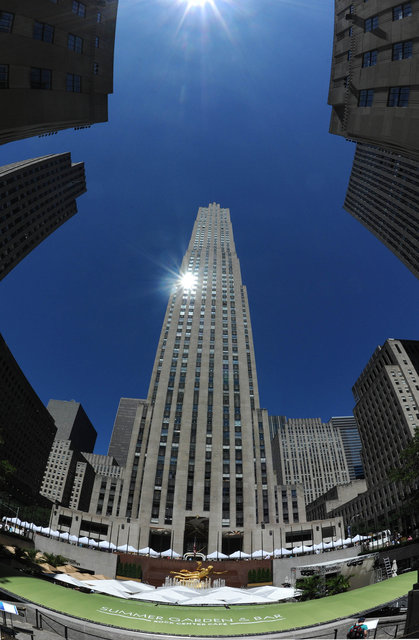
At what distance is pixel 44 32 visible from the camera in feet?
85.2

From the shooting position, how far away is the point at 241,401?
8956 cm

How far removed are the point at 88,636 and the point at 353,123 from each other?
1552 inches

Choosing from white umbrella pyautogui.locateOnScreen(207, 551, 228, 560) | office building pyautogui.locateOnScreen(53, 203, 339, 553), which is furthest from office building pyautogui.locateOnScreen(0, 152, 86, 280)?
white umbrella pyautogui.locateOnScreen(207, 551, 228, 560)

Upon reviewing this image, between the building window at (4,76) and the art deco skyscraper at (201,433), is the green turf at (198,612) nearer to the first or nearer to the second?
the building window at (4,76)

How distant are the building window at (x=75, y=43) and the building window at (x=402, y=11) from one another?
26.5 metres

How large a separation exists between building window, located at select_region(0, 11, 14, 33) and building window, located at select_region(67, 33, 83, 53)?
6.84 meters

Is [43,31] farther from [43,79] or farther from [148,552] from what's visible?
[148,552]

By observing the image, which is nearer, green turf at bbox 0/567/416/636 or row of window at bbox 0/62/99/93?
green turf at bbox 0/567/416/636

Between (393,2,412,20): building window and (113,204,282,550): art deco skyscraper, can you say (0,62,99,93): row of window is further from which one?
(113,204,282,550): art deco skyscraper

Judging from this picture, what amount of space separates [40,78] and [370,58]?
87.6ft

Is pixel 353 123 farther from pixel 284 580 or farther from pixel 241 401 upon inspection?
pixel 241 401

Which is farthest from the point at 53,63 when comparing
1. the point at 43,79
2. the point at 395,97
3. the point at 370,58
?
the point at 395,97

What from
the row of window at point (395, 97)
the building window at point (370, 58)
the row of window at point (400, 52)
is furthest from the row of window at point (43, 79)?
the row of window at point (395, 97)

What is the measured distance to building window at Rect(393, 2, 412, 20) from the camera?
926 inches
